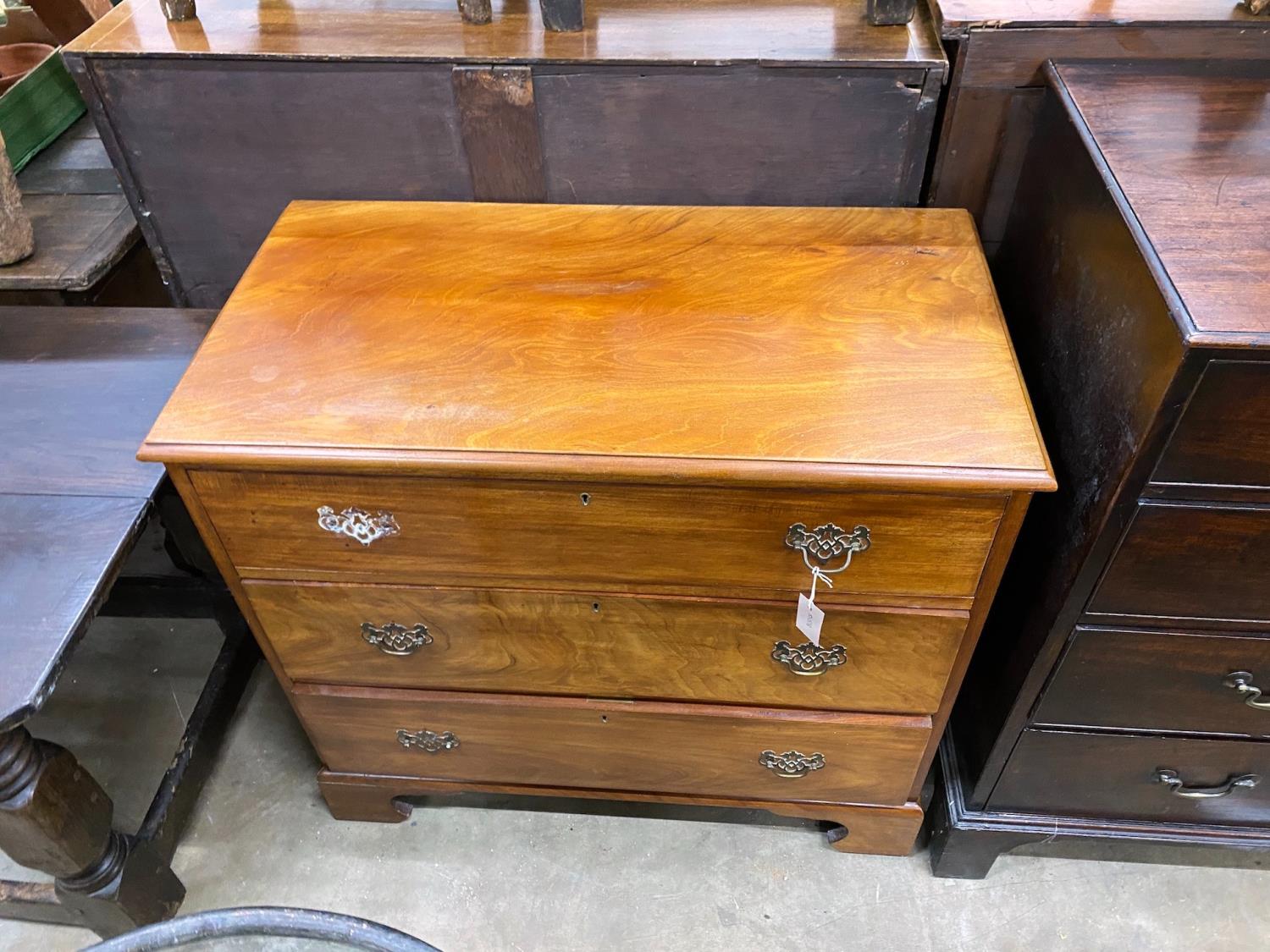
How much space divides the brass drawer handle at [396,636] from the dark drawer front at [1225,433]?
84 centimetres

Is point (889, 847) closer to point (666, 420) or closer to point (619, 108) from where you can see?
point (666, 420)

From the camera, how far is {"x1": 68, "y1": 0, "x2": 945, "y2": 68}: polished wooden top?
1.16m

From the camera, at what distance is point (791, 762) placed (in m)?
1.27

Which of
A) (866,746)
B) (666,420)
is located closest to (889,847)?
(866,746)

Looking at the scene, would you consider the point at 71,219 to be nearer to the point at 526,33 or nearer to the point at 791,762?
the point at 526,33

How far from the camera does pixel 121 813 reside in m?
1.52

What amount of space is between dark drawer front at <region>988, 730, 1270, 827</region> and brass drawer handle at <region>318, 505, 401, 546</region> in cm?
86

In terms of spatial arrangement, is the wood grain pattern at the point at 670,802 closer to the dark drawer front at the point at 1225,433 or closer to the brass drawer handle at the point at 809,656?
the brass drawer handle at the point at 809,656

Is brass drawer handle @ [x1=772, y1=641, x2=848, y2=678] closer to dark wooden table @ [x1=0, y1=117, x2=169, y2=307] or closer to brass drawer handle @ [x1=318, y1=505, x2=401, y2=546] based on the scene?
brass drawer handle @ [x1=318, y1=505, x2=401, y2=546]

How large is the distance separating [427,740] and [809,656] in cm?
57

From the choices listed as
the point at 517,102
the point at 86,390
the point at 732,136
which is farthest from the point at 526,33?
the point at 86,390

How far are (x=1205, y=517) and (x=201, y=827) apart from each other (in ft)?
4.95

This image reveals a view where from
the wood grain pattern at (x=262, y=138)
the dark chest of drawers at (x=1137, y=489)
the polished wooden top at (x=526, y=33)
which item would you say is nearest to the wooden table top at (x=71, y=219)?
the wood grain pattern at (x=262, y=138)

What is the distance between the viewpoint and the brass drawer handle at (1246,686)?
1071 millimetres
